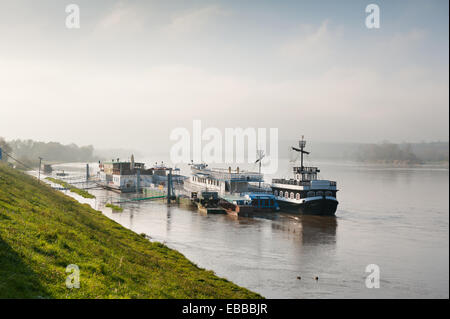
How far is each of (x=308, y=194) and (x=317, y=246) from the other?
67.1 feet

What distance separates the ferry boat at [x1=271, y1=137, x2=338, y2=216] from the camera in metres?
55.0

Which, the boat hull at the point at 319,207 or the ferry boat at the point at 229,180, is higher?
the ferry boat at the point at 229,180

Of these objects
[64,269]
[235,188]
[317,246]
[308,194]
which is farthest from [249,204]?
[64,269]

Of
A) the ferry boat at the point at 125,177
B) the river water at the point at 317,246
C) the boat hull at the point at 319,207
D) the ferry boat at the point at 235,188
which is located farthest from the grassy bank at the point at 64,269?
the ferry boat at the point at 125,177

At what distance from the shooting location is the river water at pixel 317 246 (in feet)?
80.5

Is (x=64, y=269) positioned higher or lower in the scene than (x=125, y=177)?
higher

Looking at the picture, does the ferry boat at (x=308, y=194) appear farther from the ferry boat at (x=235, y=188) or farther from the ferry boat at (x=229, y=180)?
the ferry boat at (x=229, y=180)

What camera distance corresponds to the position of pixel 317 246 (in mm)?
36719

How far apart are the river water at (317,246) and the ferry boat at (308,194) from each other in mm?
2074

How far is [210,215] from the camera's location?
53.8 metres

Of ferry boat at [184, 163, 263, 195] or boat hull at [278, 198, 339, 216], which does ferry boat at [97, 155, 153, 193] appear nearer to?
ferry boat at [184, 163, 263, 195]

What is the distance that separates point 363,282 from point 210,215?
3152 centimetres

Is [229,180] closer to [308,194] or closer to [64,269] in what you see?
[308,194]
